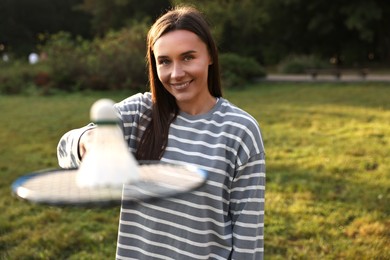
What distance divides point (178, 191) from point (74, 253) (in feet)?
9.24

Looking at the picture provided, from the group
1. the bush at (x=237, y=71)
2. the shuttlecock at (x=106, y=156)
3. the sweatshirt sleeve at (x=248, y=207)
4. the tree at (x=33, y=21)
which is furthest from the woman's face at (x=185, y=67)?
the tree at (x=33, y=21)

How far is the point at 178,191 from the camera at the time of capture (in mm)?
1227

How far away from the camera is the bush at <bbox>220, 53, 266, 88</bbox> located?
15867 millimetres

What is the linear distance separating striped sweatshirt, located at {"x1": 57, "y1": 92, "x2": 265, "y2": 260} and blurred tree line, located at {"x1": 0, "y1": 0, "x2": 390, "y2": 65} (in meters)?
19.5

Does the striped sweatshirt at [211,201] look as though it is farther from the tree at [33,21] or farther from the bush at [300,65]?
the tree at [33,21]

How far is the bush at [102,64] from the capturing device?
14.8 meters

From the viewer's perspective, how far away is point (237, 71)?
16672mm

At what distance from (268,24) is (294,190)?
90.1 ft

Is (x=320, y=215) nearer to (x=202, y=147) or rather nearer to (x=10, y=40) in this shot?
(x=202, y=147)

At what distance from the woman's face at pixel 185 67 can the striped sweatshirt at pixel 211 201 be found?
6cm

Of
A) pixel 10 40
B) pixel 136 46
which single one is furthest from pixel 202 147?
pixel 10 40

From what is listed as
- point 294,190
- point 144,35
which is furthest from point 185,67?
point 144,35

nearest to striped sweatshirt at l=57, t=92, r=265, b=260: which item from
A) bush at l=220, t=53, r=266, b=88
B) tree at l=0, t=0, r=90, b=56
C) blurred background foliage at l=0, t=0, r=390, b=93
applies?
blurred background foliage at l=0, t=0, r=390, b=93

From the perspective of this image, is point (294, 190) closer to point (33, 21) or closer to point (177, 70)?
point (177, 70)
